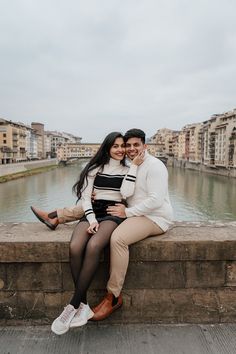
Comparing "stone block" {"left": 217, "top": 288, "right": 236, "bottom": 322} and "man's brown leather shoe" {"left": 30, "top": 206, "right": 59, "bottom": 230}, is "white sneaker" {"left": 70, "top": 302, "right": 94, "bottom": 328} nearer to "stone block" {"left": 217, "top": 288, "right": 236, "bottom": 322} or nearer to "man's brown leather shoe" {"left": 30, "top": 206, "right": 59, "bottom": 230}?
"man's brown leather shoe" {"left": 30, "top": 206, "right": 59, "bottom": 230}

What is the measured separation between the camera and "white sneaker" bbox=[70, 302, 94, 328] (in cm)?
175

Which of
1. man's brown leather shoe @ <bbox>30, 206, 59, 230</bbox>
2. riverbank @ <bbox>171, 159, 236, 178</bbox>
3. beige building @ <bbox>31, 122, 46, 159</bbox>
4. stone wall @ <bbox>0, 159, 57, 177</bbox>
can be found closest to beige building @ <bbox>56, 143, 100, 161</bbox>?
beige building @ <bbox>31, 122, 46, 159</bbox>

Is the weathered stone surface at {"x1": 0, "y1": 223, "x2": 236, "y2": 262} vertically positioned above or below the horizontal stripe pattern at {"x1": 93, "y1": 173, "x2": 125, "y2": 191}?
below

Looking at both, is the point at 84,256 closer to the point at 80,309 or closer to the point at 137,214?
the point at 80,309

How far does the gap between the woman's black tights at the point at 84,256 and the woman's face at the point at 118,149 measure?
578mm

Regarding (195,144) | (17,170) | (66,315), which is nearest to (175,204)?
(66,315)

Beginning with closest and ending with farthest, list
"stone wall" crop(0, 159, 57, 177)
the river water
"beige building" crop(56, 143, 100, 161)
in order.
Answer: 1. the river water
2. "stone wall" crop(0, 159, 57, 177)
3. "beige building" crop(56, 143, 100, 161)

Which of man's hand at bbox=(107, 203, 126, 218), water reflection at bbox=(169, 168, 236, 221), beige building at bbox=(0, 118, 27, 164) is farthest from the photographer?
beige building at bbox=(0, 118, 27, 164)

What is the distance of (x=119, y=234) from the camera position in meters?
1.90

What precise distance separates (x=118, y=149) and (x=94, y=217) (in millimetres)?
544

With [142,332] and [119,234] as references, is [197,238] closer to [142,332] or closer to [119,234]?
[119,234]

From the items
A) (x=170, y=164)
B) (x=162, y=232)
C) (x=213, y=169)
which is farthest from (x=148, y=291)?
(x=170, y=164)

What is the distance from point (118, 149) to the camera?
2273 millimetres

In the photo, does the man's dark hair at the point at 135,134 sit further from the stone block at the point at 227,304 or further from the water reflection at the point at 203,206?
the water reflection at the point at 203,206
